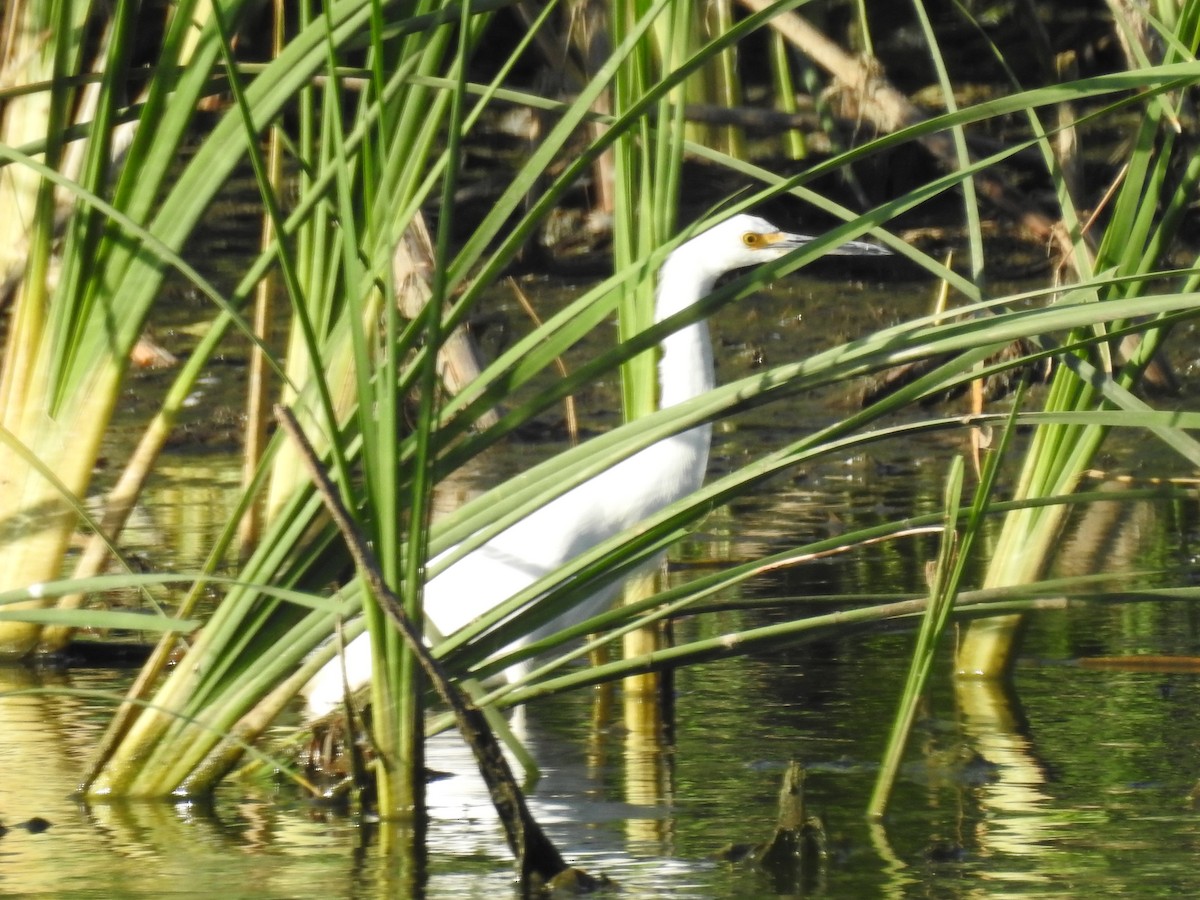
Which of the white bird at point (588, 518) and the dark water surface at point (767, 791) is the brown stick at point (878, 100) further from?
the white bird at point (588, 518)

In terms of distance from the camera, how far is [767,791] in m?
2.59

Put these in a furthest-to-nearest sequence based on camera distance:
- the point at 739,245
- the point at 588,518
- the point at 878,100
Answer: the point at 878,100, the point at 739,245, the point at 588,518

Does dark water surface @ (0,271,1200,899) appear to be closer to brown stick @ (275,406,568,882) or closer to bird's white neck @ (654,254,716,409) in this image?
brown stick @ (275,406,568,882)

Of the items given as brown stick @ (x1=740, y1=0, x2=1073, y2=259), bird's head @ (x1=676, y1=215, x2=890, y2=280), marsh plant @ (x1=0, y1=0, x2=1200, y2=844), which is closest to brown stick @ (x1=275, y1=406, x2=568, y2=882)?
marsh plant @ (x1=0, y1=0, x2=1200, y2=844)

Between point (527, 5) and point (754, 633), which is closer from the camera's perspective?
point (754, 633)

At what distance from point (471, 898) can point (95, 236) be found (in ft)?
3.97

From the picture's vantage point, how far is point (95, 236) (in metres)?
2.77

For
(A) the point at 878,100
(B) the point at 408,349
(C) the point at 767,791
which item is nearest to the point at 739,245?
(A) the point at 878,100

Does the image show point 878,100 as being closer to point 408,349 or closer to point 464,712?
point 408,349

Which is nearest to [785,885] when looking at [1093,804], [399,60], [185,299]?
[1093,804]

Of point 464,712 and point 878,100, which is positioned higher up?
point 878,100

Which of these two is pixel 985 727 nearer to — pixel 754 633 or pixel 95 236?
pixel 754 633

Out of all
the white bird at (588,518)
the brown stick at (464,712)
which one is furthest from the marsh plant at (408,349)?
the white bird at (588,518)

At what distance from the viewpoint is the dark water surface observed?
218 centimetres
